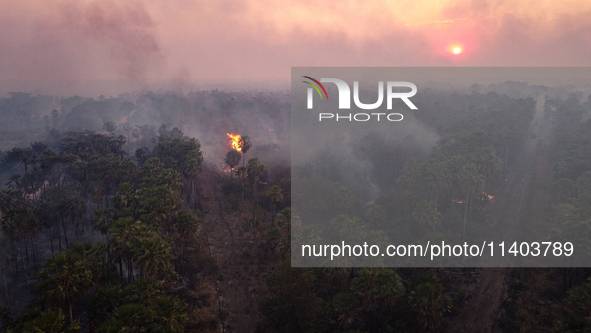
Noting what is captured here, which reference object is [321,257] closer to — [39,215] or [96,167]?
[39,215]

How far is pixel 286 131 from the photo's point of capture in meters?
131

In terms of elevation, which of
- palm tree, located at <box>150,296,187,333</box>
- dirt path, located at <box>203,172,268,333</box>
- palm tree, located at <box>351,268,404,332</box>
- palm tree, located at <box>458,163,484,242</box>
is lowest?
dirt path, located at <box>203,172,268,333</box>

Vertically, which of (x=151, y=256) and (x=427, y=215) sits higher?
(x=151, y=256)

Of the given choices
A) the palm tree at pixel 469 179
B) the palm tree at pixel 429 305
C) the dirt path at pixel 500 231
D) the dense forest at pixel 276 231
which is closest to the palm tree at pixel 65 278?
the dense forest at pixel 276 231

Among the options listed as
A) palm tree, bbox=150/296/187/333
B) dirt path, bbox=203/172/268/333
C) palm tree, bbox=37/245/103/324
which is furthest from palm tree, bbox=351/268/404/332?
palm tree, bbox=37/245/103/324

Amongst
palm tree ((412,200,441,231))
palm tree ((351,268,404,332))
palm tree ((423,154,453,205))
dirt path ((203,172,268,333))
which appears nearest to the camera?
palm tree ((351,268,404,332))

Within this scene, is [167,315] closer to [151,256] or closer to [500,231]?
[151,256]

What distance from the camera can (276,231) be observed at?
42.4 metres

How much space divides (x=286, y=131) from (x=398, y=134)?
47482 mm

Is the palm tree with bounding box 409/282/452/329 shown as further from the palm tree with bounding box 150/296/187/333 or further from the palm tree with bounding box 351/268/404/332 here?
the palm tree with bounding box 150/296/187/333

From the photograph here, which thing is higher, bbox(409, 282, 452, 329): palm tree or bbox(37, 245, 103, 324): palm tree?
bbox(37, 245, 103, 324): palm tree

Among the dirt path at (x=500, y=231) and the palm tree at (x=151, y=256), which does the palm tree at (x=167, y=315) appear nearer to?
the palm tree at (x=151, y=256)

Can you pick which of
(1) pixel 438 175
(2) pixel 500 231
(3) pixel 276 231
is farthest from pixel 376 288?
(2) pixel 500 231

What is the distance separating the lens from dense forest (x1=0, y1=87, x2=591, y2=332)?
2770cm
